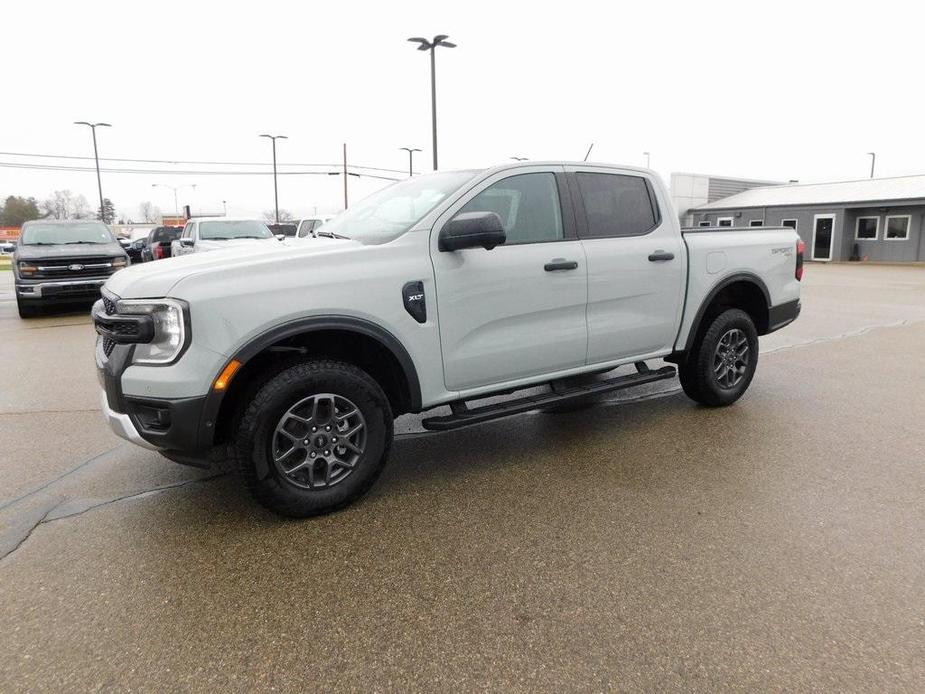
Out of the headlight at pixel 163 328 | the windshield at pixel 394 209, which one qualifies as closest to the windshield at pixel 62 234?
the windshield at pixel 394 209

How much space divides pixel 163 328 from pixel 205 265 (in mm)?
390

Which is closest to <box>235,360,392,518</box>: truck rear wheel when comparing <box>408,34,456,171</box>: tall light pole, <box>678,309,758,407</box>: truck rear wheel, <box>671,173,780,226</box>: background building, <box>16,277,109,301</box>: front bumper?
<box>678,309,758,407</box>: truck rear wheel

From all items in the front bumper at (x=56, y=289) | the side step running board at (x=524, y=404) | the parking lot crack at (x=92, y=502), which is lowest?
the parking lot crack at (x=92, y=502)

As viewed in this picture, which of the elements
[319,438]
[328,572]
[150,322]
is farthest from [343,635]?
[150,322]

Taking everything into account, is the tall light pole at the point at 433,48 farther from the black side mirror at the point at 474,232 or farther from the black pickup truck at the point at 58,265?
the black side mirror at the point at 474,232

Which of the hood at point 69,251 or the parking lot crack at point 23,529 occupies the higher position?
the hood at point 69,251

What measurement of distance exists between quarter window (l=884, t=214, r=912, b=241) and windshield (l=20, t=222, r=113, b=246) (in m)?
30.5

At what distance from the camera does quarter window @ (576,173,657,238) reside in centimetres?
443

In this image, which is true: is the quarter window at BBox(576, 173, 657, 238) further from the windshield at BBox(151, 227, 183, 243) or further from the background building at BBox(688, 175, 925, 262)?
the background building at BBox(688, 175, 925, 262)

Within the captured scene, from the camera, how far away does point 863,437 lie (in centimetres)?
467

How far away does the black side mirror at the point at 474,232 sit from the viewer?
3.54 meters

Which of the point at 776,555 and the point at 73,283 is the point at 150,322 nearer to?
the point at 776,555

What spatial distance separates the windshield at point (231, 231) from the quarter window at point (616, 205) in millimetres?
10733

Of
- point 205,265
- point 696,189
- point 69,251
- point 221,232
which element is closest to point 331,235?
point 205,265
